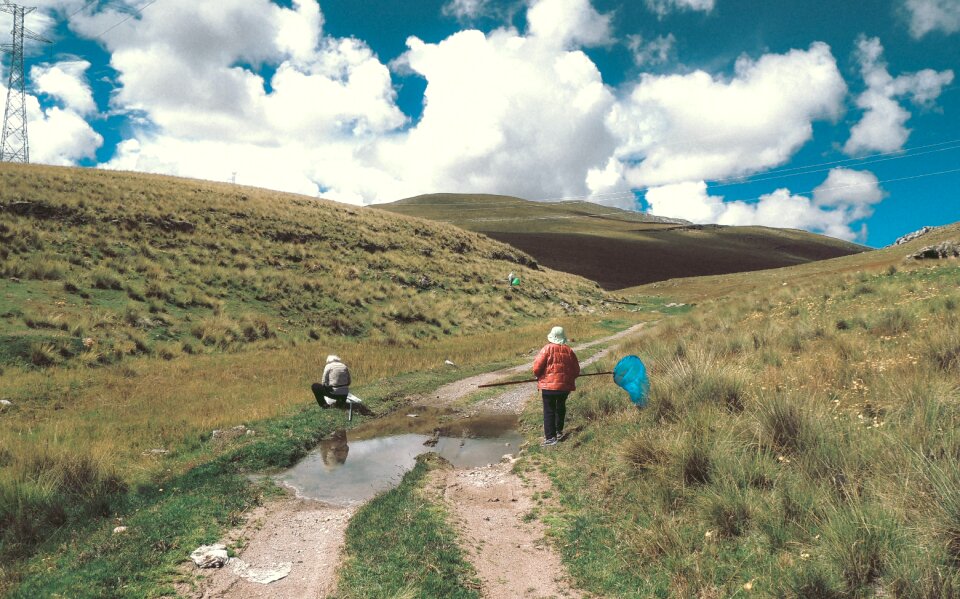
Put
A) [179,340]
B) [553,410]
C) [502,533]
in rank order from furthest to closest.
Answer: [179,340]
[553,410]
[502,533]

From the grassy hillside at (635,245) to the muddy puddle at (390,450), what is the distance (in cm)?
7514

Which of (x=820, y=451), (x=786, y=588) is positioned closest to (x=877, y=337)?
(x=820, y=451)

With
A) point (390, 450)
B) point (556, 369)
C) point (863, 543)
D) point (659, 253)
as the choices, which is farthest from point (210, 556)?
point (659, 253)

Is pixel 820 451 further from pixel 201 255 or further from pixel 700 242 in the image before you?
pixel 700 242

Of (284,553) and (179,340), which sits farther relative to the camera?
(179,340)

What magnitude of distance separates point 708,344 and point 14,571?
44.7 ft

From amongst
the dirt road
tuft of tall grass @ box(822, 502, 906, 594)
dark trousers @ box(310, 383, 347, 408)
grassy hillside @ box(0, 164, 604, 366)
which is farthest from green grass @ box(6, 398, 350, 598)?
grassy hillside @ box(0, 164, 604, 366)

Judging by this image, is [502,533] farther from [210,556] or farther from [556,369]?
[556,369]

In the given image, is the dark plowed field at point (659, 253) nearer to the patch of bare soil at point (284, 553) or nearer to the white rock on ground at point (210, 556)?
the patch of bare soil at point (284, 553)

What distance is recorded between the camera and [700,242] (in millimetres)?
139250

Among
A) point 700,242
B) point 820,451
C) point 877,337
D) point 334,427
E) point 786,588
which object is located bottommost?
point 334,427

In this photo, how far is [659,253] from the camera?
118812 millimetres

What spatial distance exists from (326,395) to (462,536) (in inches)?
316

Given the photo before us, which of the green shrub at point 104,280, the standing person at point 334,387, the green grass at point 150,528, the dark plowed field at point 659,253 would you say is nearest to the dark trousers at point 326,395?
the standing person at point 334,387
